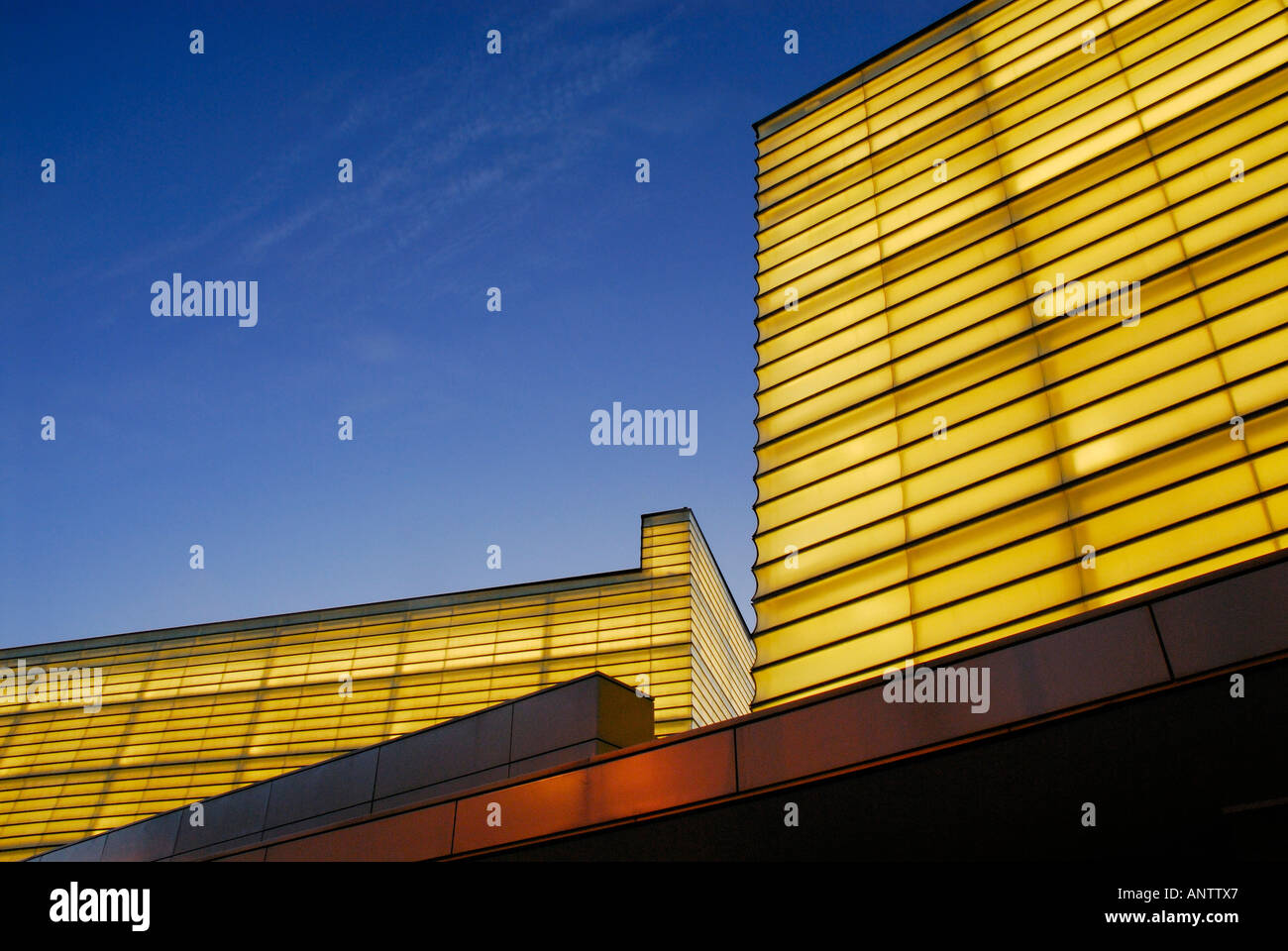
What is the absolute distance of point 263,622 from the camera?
38875 mm

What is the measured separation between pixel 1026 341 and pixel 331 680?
97.8ft

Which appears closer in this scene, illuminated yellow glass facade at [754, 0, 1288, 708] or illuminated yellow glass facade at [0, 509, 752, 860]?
illuminated yellow glass facade at [754, 0, 1288, 708]

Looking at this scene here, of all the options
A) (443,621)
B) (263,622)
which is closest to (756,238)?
(443,621)

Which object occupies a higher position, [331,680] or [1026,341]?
[1026,341]

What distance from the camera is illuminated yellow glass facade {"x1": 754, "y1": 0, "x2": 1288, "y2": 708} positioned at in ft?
39.6

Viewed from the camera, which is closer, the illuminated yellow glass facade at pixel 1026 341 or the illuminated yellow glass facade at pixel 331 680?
the illuminated yellow glass facade at pixel 1026 341

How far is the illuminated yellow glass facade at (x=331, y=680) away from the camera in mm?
33438

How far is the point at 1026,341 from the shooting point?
1447 cm

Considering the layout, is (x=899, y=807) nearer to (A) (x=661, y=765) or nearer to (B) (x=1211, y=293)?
(A) (x=661, y=765)

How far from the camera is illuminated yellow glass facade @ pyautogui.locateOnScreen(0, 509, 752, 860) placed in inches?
1316

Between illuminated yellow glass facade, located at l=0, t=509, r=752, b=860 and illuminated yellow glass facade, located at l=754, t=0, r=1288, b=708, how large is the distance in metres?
17.1

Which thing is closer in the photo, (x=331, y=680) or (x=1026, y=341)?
(x=1026, y=341)

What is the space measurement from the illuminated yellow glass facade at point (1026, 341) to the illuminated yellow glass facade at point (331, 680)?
56.0ft

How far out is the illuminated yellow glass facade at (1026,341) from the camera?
39.6 feet
